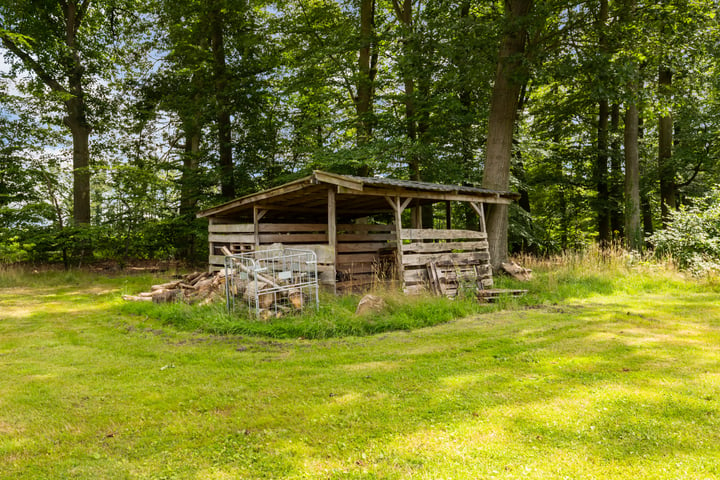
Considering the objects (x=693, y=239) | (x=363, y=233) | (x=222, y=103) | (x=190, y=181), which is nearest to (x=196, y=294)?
(x=363, y=233)

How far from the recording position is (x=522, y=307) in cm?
809

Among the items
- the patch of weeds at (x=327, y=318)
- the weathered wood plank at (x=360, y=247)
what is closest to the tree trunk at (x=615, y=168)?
the weathered wood plank at (x=360, y=247)

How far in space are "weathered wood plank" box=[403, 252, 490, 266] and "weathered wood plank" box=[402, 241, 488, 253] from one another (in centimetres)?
12

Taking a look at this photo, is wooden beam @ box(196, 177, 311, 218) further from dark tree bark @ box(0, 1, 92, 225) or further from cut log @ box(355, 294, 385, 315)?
dark tree bark @ box(0, 1, 92, 225)

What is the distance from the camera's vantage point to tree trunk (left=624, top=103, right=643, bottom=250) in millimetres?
13359

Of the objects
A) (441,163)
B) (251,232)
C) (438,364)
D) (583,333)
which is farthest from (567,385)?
(441,163)

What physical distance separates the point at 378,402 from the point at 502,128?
10.3m

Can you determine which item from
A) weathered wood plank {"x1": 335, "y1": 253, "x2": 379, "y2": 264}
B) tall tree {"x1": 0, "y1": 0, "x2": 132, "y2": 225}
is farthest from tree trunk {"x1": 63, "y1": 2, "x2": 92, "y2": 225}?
weathered wood plank {"x1": 335, "y1": 253, "x2": 379, "y2": 264}

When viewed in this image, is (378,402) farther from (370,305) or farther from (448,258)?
(448,258)

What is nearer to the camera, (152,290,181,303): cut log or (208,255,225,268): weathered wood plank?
(152,290,181,303): cut log

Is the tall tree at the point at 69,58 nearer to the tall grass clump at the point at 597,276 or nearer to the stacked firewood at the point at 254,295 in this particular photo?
the stacked firewood at the point at 254,295

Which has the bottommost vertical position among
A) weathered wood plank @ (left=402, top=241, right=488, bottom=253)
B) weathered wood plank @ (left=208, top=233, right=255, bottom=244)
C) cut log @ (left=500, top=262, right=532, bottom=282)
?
cut log @ (left=500, top=262, right=532, bottom=282)

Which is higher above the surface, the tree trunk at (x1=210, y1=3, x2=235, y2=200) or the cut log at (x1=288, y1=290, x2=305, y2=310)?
the tree trunk at (x1=210, y1=3, x2=235, y2=200)

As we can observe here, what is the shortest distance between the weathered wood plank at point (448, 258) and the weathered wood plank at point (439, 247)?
0.40ft
